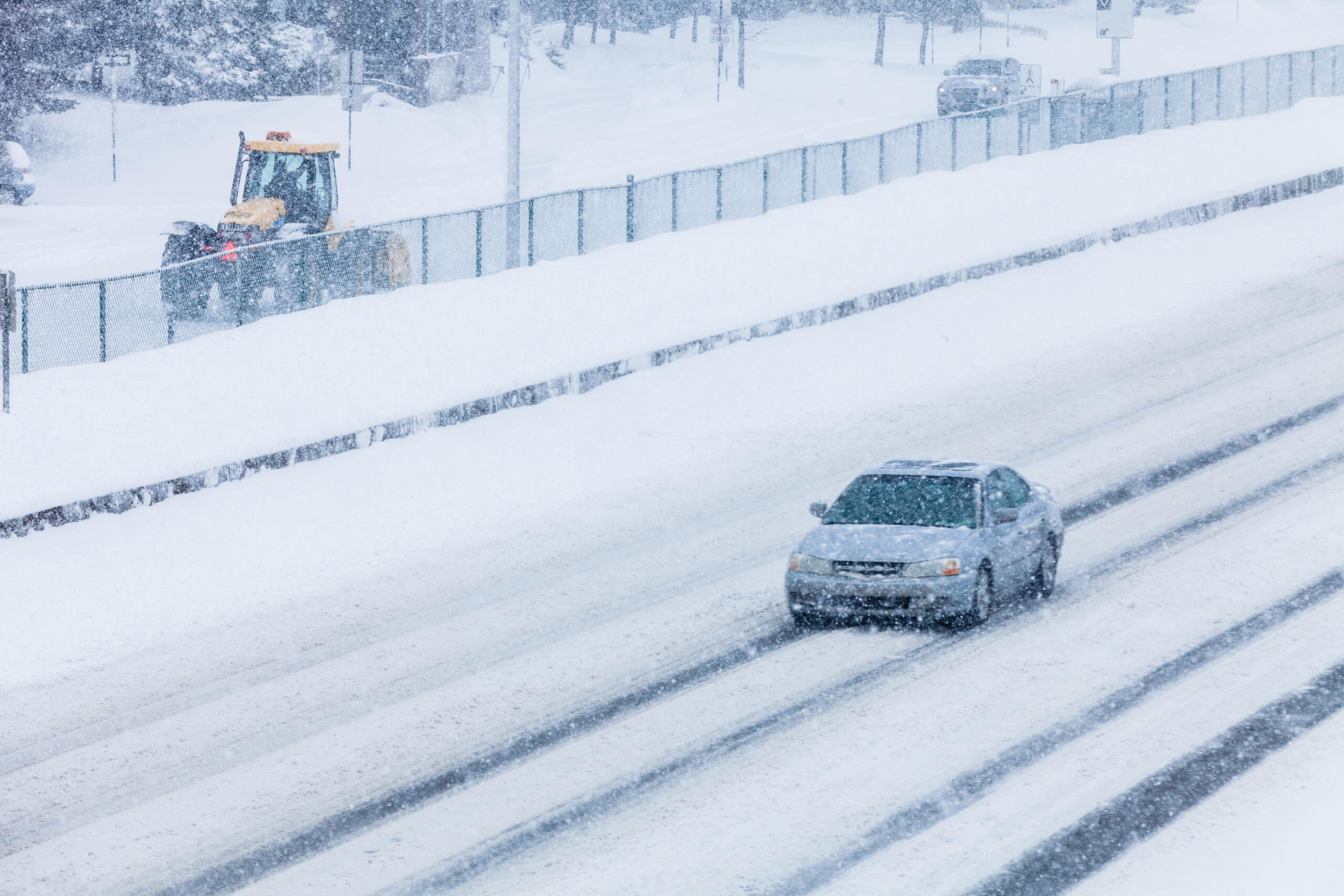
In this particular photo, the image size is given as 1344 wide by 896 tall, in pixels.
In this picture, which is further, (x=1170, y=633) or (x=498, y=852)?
(x=1170, y=633)

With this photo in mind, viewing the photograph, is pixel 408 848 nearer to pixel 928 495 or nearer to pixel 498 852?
pixel 498 852

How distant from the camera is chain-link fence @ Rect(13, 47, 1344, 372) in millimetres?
22328

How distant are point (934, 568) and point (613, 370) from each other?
986 cm

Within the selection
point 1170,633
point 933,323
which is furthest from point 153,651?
point 933,323

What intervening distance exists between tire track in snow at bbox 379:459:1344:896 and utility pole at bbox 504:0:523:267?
42.6 ft

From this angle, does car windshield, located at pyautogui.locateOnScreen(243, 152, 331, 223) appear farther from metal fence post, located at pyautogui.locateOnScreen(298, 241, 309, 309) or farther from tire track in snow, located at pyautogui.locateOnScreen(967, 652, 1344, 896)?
tire track in snow, located at pyautogui.locateOnScreen(967, 652, 1344, 896)

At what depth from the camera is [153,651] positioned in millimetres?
14859

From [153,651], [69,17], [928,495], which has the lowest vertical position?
[153,651]

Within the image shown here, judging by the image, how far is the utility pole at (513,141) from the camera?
27.1 m

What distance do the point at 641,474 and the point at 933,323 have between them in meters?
8.13

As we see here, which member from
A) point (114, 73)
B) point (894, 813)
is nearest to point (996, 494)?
point (894, 813)

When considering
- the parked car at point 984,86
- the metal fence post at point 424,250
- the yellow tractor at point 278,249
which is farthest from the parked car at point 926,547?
the parked car at point 984,86

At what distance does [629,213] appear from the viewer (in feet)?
94.9

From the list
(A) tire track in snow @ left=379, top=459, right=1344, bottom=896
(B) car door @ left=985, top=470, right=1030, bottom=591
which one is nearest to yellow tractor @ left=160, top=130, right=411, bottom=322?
(B) car door @ left=985, top=470, right=1030, bottom=591
